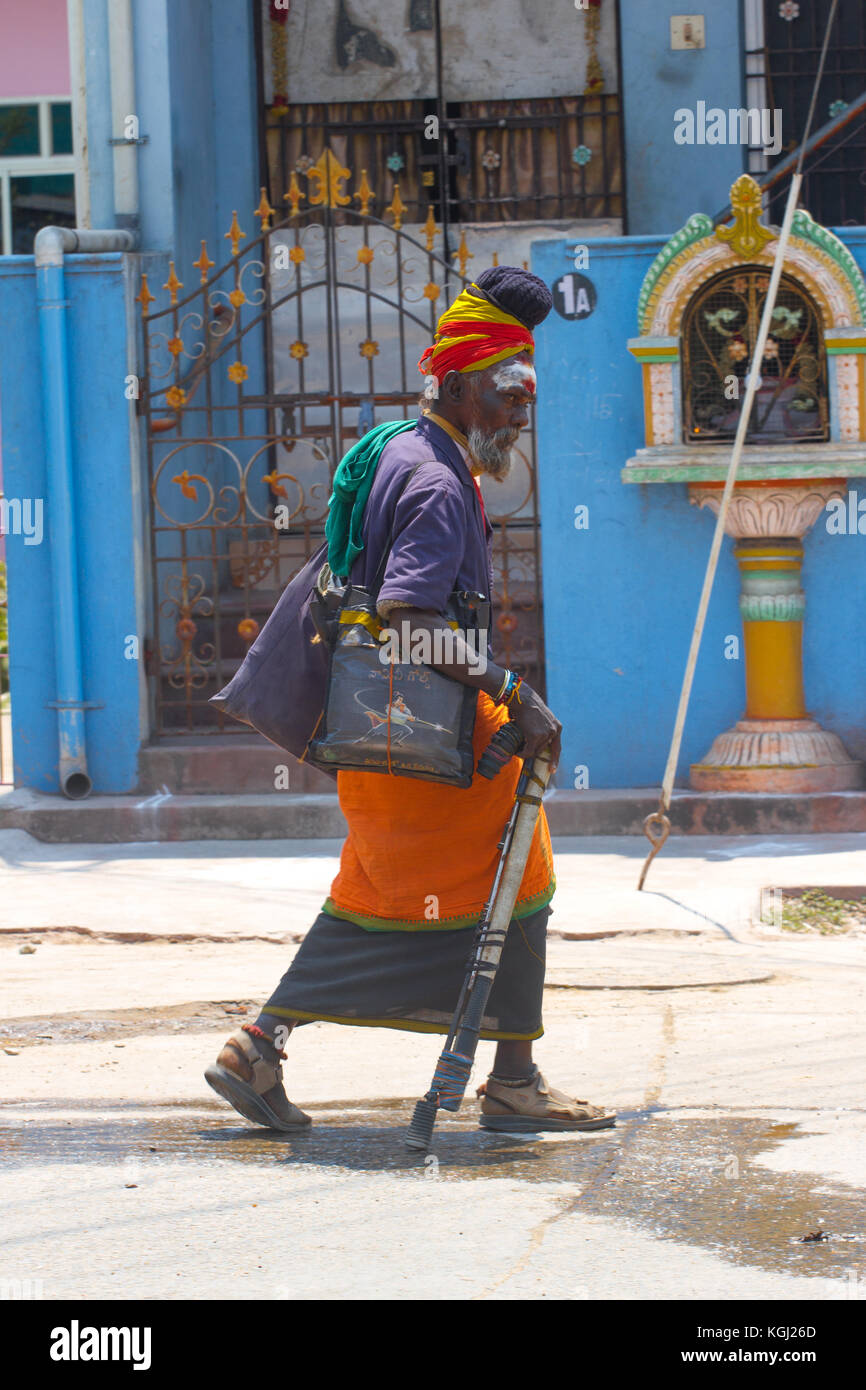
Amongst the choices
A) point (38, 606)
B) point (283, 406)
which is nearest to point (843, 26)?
point (283, 406)

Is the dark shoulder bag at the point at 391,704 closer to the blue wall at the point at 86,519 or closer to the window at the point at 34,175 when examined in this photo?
the blue wall at the point at 86,519

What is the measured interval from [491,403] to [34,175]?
10.5 m

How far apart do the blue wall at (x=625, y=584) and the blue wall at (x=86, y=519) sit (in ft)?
6.80

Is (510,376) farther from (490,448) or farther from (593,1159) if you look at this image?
(593,1159)

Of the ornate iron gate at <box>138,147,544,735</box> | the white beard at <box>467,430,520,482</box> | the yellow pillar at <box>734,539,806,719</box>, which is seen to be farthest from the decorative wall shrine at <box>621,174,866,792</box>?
the white beard at <box>467,430,520,482</box>

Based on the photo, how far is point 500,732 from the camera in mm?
3652

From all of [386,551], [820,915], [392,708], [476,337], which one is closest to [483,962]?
[392,708]

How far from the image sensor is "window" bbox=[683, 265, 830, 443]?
7.87 m

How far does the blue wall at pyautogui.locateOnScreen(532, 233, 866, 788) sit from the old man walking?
4.32m

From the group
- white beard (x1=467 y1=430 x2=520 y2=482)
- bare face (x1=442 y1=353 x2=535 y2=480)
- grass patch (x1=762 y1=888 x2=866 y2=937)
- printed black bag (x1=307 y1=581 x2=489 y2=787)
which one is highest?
bare face (x1=442 y1=353 x2=535 y2=480)

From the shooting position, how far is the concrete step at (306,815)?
7723 millimetres

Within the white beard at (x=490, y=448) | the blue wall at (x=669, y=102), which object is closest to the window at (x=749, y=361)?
the blue wall at (x=669, y=102)

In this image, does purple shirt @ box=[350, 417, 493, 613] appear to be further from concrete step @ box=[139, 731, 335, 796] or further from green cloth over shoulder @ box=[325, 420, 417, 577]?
concrete step @ box=[139, 731, 335, 796]
